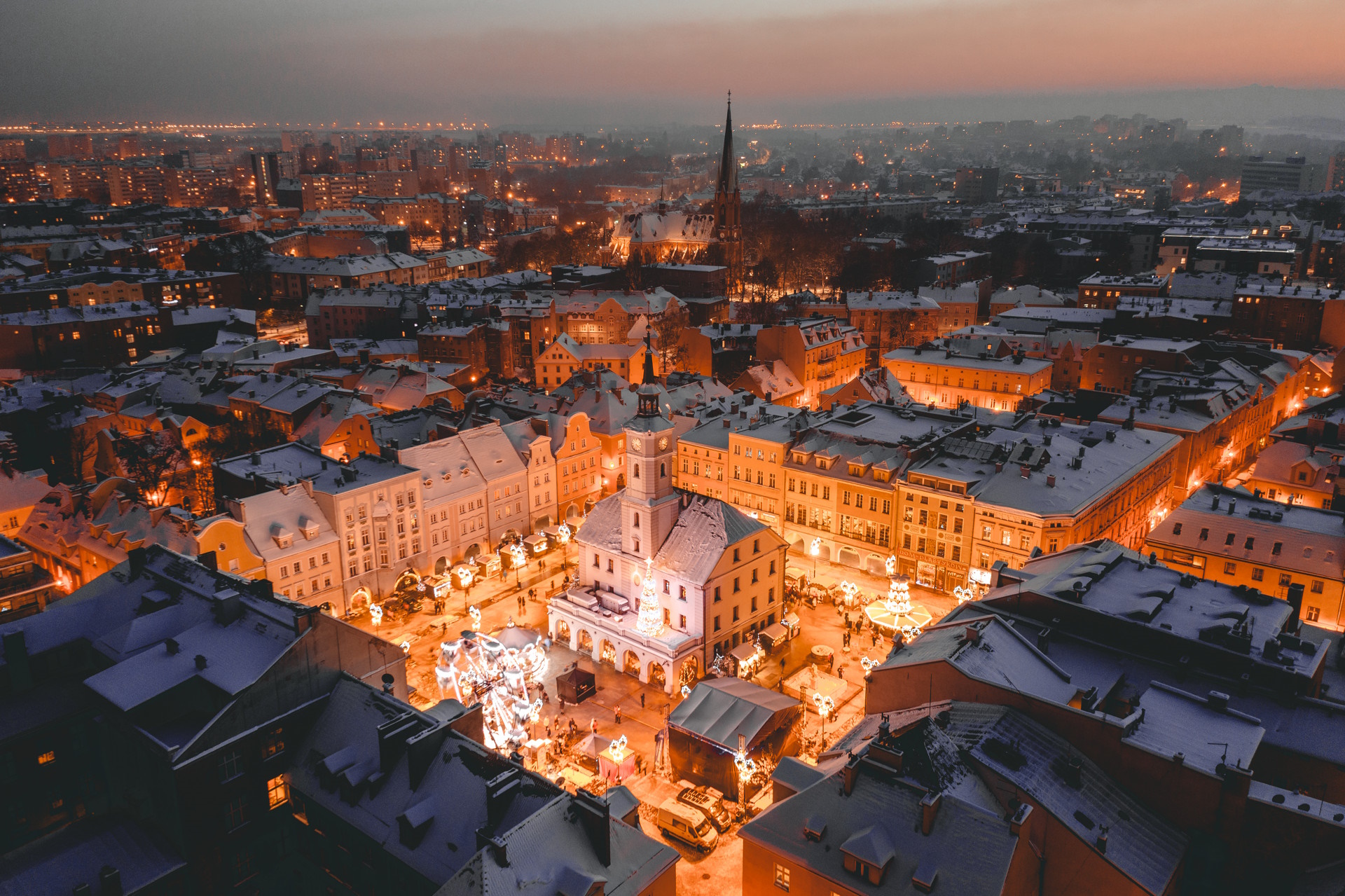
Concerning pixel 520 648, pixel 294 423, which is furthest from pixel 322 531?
pixel 294 423

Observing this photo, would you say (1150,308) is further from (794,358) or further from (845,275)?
(845,275)

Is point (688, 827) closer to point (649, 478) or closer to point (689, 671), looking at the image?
point (689, 671)

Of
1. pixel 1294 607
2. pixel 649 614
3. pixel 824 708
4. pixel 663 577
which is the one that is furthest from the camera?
pixel 663 577

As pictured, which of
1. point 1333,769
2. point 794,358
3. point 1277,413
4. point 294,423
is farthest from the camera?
point 794,358

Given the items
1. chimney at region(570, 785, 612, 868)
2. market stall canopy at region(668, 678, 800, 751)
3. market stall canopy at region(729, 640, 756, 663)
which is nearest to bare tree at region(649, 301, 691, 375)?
market stall canopy at region(729, 640, 756, 663)

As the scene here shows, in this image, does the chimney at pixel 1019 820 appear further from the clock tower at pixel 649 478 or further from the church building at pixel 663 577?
the clock tower at pixel 649 478

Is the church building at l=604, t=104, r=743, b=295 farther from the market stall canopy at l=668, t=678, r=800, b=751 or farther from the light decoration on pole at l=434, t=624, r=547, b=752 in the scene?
the light decoration on pole at l=434, t=624, r=547, b=752

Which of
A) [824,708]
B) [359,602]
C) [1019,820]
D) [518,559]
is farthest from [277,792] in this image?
[518,559]

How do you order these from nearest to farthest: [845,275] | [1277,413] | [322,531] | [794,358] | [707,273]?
[322,531] < [1277,413] < [794,358] < [707,273] < [845,275]

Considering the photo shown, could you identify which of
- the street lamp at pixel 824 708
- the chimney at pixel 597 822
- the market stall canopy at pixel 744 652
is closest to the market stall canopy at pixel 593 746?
the market stall canopy at pixel 744 652
